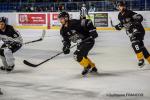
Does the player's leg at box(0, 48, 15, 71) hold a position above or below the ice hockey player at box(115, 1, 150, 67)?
below

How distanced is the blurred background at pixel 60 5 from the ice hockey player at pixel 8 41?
1079 centimetres

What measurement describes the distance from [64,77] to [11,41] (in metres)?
1.24

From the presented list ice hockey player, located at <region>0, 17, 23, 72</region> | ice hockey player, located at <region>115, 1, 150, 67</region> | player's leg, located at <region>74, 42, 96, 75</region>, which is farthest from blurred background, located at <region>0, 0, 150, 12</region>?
player's leg, located at <region>74, 42, 96, 75</region>

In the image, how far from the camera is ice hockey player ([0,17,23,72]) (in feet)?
22.3

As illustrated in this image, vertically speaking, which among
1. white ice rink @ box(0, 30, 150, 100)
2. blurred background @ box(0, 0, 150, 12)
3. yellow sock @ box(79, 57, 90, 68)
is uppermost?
blurred background @ box(0, 0, 150, 12)

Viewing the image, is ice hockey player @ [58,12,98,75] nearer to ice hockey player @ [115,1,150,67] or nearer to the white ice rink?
the white ice rink

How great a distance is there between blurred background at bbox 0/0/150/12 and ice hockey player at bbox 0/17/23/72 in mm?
10792

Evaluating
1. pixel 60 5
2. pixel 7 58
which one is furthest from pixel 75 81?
pixel 60 5

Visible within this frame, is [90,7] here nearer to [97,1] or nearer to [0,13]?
[97,1]

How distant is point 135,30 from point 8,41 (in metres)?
2.31

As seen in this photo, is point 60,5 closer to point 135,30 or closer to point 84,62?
point 135,30

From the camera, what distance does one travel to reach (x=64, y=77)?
6422mm

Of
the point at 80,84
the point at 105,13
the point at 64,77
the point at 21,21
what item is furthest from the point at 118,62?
the point at 21,21

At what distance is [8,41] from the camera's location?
6.95 meters
